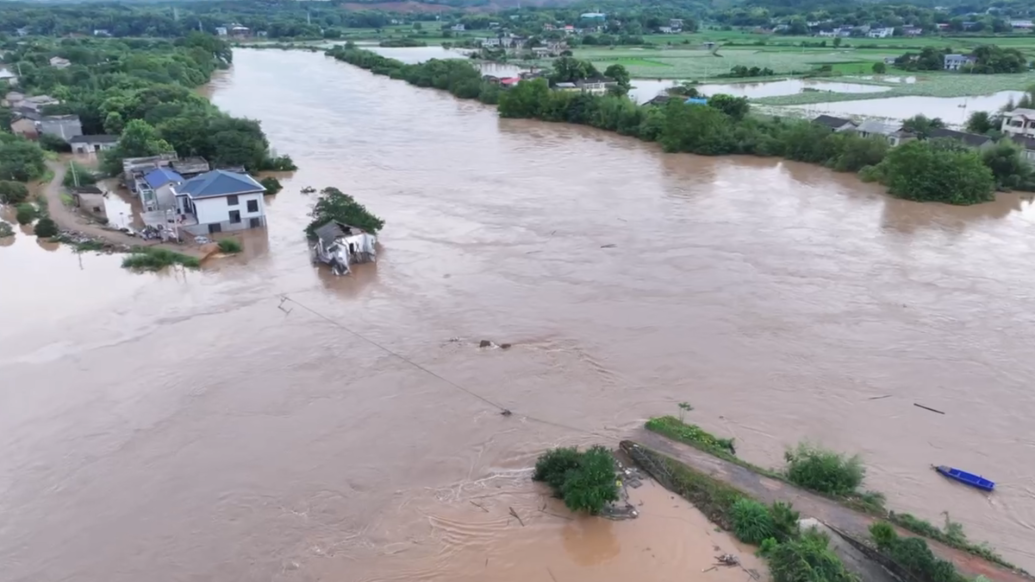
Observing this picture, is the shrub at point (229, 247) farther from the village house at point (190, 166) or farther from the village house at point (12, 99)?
the village house at point (12, 99)

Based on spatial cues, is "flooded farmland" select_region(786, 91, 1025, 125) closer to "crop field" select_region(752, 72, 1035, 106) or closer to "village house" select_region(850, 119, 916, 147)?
"crop field" select_region(752, 72, 1035, 106)

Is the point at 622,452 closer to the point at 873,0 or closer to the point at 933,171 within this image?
the point at 933,171

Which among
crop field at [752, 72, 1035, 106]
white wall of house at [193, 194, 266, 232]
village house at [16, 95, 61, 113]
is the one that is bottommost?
white wall of house at [193, 194, 266, 232]

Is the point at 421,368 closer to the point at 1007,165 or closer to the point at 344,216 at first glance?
the point at 344,216

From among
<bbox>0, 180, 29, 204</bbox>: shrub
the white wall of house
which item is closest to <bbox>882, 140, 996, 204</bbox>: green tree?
the white wall of house

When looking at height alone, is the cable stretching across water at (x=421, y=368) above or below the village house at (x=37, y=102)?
below

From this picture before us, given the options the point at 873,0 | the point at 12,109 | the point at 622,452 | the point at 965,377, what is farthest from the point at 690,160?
the point at 873,0

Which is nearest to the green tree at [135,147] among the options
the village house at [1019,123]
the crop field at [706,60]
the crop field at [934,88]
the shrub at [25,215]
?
the shrub at [25,215]
